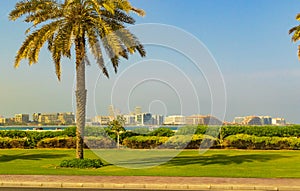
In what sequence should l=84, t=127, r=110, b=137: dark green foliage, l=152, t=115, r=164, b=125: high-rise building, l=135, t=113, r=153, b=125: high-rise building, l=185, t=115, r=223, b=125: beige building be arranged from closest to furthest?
l=135, t=113, r=153, b=125: high-rise building, l=152, t=115, r=164, b=125: high-rise building, l=185, t=115, r=223, b=125: beige building, l=84, t=127, r=110, b=137: dark green foliage

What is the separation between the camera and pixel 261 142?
36531 millimetres

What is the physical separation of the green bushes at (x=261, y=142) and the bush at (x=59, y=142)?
13.5 metres

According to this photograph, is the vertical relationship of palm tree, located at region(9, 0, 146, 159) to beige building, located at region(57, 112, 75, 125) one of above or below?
above

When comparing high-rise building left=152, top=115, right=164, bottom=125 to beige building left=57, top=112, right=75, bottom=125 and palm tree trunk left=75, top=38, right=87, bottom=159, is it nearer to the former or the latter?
beige building left=57, top=112, right=75, bottom=125

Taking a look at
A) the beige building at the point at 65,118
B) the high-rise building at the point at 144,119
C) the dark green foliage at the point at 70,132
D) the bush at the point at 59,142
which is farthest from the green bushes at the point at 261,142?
the beige building at the point at 65,118

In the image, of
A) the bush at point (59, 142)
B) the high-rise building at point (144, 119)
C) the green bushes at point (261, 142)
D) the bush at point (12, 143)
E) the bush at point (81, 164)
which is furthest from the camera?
the bush at point (12, 143)

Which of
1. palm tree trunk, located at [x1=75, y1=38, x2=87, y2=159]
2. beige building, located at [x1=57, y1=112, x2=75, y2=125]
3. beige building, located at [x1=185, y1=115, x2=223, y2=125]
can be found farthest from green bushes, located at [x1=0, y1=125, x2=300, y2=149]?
palm tree trunk, located at [x1=75, y1=38, x2=87, y2=159]

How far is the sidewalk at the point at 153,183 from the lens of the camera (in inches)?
593

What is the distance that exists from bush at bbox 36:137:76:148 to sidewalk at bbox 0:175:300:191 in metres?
20.5

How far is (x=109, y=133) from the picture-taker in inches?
1574

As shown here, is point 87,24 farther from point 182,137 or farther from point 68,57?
point 182,137

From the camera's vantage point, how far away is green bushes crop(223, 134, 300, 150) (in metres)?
36.3

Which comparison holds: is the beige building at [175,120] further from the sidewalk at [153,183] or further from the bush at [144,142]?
the sidewalk at [153,183]

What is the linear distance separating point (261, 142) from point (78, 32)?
21.6 meters
